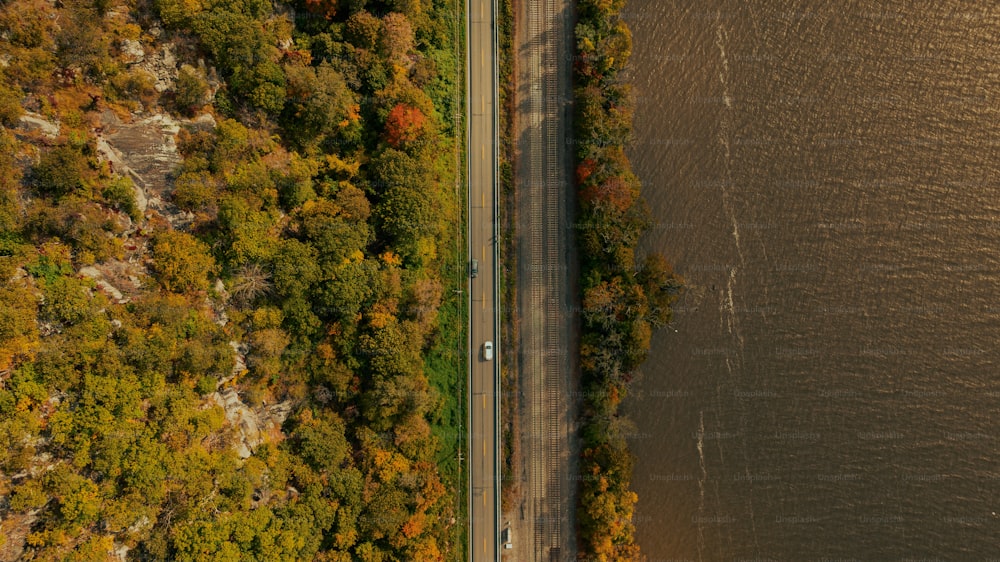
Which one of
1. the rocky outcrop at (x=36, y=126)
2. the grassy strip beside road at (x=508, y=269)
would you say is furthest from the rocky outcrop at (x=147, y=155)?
the grassy strip beside road at (x=508, y=269)

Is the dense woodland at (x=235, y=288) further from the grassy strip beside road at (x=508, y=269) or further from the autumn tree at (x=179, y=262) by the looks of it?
the grassy strip beside road at (x=508, y=269)

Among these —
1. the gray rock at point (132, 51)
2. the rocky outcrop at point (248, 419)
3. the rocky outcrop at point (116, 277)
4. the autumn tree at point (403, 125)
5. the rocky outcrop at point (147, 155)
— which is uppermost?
the gray rock at point (132, 51)

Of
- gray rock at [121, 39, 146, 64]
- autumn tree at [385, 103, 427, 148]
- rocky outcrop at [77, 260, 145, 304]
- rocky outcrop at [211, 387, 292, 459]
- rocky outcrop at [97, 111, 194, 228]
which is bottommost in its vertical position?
rocky outcrop at [211, 387, 292, 459]

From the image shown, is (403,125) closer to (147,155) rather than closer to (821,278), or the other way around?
(147,155)

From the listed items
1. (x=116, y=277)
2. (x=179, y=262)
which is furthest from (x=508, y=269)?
(x=116, y=277)

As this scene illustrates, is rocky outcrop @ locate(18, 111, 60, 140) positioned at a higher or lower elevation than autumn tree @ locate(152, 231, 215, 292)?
higher

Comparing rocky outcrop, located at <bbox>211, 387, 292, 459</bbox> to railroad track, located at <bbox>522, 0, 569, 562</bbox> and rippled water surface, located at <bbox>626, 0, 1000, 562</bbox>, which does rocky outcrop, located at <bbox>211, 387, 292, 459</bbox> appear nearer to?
railroad track, located at <bbox>522, 0, 569, 562</bbox>

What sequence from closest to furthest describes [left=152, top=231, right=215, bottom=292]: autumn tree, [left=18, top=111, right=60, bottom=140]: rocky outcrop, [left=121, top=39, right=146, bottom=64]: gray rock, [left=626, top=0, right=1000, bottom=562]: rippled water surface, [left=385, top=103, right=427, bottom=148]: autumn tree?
1. [left=18, top=111, right=60, bottom=140]: rocky outcrop
2. [left=152, top=231, right=215, bottom=292]: autumn tree
3. [left=121, top=39, right=146, bottom=64]: gray rock
4. [left=385, top=103, right=427, bottom=148]: autumn tree
5. [left=626, top=0, right=1000, bottom=562]: rippled water surface

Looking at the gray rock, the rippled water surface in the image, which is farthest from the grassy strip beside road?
the gray rock
